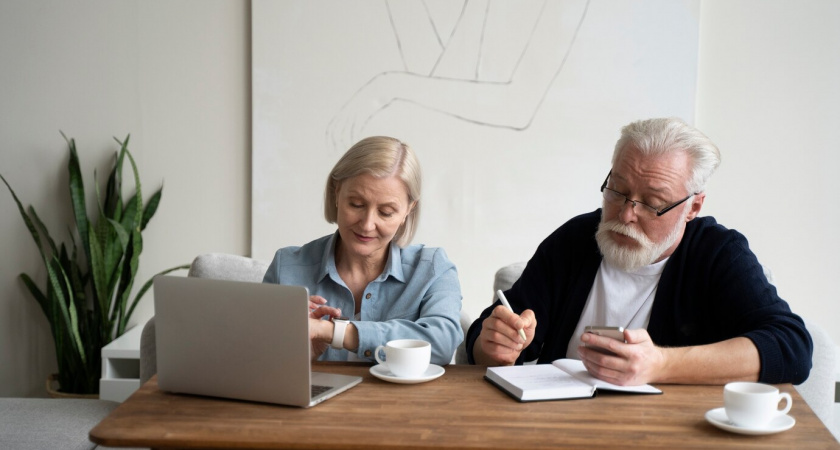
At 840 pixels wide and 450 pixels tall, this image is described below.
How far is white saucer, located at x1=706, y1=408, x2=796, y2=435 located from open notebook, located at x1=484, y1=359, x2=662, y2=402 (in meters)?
0.18

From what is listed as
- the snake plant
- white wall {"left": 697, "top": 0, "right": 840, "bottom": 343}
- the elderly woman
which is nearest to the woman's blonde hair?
the elderly woman

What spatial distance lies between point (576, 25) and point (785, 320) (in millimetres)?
1906

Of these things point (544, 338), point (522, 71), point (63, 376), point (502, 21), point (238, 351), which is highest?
point (502, 21)

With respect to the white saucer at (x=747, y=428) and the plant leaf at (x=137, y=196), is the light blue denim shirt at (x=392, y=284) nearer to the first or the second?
the white saucer at (x=747, y=428)

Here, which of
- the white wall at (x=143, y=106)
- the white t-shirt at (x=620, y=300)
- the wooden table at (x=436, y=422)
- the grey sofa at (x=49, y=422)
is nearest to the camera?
the wooden table at (x=436, y=422)

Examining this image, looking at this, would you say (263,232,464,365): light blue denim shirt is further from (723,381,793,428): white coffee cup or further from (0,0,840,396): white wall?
(0,0,840,396): white wall

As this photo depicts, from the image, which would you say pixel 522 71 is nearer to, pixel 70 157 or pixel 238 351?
pixel 70 157

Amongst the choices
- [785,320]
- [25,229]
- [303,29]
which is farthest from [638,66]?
[25,229]

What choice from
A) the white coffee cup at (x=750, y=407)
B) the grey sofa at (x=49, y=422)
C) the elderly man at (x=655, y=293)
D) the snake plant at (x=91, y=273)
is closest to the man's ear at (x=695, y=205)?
the elderly man at (x=655, y=293)

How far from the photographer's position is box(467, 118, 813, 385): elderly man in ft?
5.58

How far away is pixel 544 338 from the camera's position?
7.35 ft

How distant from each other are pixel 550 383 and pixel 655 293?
1.94ft

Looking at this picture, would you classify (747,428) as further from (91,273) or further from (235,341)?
(91,273)

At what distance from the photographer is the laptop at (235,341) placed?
1.47 meters
